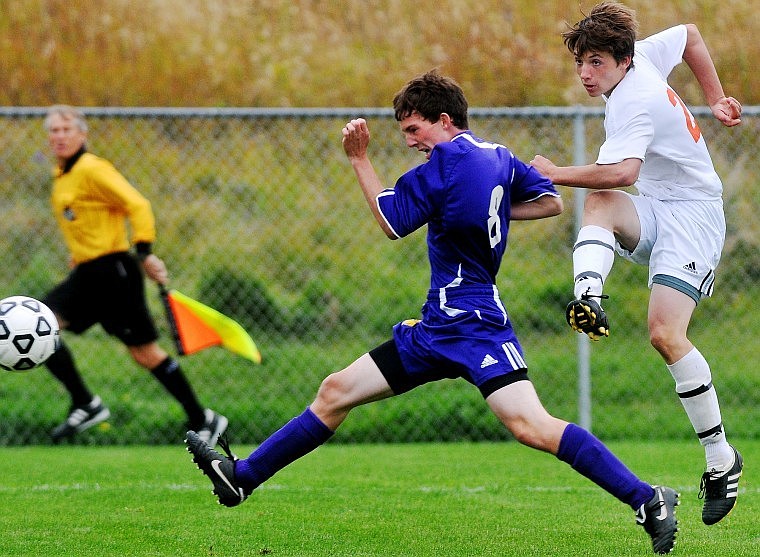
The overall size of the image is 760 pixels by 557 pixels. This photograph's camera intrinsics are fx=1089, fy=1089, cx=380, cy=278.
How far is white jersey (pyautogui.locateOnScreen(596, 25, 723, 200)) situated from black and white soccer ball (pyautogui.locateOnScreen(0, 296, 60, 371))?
2.72 metres

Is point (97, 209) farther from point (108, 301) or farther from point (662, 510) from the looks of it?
point (662, 510)

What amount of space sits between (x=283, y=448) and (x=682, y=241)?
1862mm

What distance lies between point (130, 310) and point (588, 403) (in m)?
3.27

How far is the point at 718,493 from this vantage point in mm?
4516

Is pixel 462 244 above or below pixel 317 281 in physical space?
above

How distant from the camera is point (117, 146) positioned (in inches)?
392

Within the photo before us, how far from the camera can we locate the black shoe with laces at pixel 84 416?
7.50 metres

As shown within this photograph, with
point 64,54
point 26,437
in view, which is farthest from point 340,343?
point 64,54

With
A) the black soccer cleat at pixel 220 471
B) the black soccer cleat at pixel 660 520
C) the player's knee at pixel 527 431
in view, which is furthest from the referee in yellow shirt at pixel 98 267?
the black soccer cleat at pixel 660 520

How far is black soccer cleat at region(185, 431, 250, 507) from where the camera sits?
4.27 m

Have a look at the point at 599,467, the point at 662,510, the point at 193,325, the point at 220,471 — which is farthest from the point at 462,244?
the point at 193,325

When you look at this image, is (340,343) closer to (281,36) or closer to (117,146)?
(117,146)

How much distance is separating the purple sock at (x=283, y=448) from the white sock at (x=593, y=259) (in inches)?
45.1

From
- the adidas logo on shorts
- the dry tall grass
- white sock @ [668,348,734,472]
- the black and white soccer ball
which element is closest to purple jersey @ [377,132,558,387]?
the adidas logo on shorts
